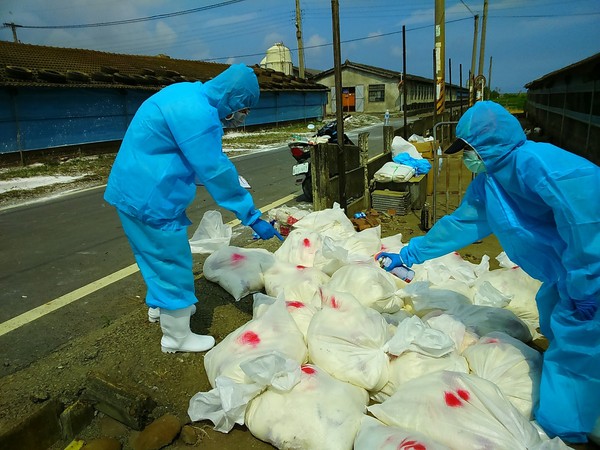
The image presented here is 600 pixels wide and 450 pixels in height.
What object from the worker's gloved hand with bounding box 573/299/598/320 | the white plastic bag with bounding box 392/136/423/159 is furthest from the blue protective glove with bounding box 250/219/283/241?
the white plastic bag with bounding box 392/136/423/159

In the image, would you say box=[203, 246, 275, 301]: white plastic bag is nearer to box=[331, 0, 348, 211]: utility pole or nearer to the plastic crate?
box=[331, 0, 348, 211]: utility pole

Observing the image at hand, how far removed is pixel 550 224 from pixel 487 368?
0.71m

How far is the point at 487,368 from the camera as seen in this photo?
2072mm

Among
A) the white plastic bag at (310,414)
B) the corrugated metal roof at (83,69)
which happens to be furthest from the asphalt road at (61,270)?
the corrugated metal roof at (83,69)

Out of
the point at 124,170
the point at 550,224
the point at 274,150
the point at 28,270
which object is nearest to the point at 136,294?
the point at 28,270

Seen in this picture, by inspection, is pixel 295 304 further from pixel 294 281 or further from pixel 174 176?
pixel 174 176

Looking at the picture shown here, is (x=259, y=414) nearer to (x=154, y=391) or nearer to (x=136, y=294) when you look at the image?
(x=154, y=391)

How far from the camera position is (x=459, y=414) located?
66.9 inches

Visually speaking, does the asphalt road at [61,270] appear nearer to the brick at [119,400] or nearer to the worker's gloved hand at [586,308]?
the brick at [119,400]

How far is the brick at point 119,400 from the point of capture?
6.66ft

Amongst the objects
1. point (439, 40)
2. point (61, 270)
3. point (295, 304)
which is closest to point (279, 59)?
point (439, 40)

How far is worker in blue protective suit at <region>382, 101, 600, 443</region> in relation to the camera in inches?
64.8

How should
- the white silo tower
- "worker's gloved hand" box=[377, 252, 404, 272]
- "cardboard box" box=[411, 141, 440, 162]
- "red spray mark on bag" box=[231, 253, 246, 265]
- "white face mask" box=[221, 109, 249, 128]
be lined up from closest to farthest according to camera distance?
1. "white face mask" box=[221, 109, 249, 128]
2. "worker's gloved hand" box=[377, 252, 404, 272]
3. "red spray mark on bag" box=[231, 253, 246, 265]
4. "cardboard box" box=[411, 141, 440, 162]
5. the white silo tower

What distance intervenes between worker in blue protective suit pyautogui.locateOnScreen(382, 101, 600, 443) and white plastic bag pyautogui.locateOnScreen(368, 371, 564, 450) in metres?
0.21
